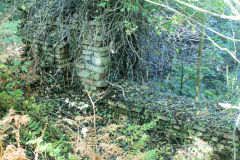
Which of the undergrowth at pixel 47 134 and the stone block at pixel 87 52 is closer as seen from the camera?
the undergrowth at pixel 47 134

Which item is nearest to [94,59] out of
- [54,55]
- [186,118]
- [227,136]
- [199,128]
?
[54,55]

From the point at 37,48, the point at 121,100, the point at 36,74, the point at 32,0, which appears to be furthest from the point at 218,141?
the point at 32,0

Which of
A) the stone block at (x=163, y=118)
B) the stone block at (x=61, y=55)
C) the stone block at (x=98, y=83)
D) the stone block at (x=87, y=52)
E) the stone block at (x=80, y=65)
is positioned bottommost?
the stone block at (x=163, y=118)

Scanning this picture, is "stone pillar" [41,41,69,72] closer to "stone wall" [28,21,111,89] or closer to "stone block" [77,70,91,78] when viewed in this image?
"stone wall" [28,21,111,89]

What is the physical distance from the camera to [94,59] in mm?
4168

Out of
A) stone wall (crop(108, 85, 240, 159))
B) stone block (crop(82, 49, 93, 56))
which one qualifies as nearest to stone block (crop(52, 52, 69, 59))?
stone block (crop(82, 49, 93, 56))

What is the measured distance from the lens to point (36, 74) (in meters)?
4.63

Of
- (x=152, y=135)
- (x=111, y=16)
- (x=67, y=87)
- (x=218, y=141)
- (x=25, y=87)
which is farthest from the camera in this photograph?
(x=67, y=87)

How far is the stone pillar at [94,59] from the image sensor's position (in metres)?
3.99

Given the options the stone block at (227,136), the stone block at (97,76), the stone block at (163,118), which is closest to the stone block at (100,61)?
the stone block at (97,76)

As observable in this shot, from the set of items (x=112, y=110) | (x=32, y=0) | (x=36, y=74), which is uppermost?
(x=32, y=0)

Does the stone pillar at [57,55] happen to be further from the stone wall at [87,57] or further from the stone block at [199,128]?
the stone block at [199,128]

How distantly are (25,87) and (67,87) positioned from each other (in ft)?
2.95

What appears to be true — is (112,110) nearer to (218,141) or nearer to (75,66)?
(75,66)
